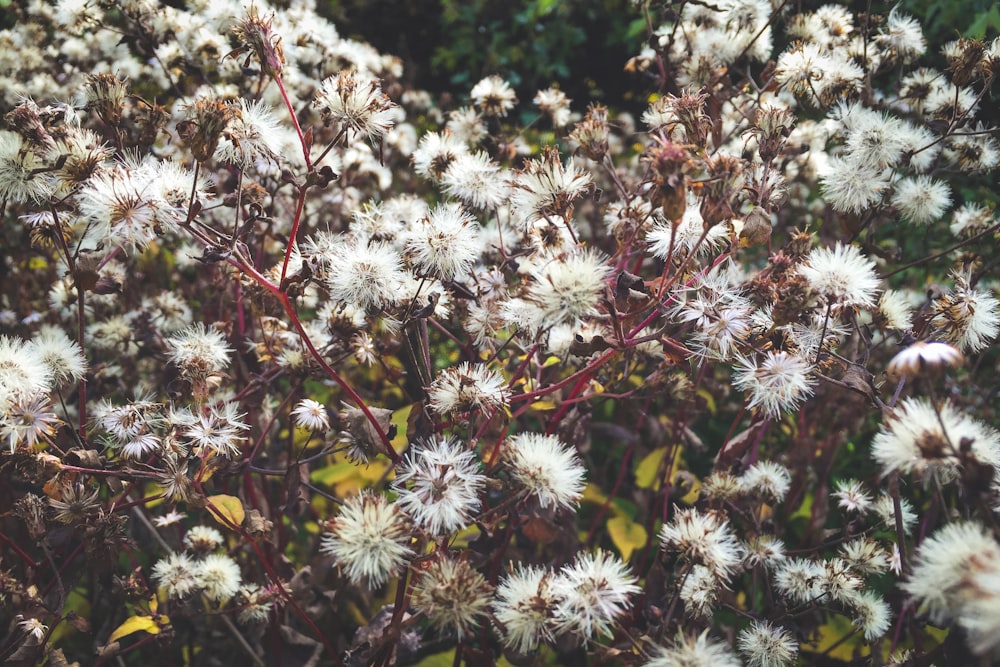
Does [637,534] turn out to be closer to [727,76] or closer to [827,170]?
[827,170]

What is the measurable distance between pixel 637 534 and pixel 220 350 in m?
1.24

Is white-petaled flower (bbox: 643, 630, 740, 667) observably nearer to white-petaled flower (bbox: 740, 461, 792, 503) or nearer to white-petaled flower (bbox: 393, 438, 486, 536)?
white-petaled flower (bbox: 393, 438, 486, 536)

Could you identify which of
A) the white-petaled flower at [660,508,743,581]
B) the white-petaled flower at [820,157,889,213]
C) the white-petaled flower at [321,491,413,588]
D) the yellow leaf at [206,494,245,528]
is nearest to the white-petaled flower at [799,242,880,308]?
the white-petaled flower at [820,157,889,213]

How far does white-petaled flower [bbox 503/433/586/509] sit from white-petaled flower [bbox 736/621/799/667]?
459mm

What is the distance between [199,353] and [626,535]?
1.24 m

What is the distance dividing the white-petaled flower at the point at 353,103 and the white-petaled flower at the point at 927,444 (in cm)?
101

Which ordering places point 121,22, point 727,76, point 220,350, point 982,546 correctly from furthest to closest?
1. point 121,22
2. point 727,76
3. point 220,350
4. point 982,546

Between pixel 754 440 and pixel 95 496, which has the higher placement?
pixel 754 440

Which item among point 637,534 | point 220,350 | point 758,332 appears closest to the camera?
point 758,332

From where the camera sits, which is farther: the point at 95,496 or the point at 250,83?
the point at 250,83

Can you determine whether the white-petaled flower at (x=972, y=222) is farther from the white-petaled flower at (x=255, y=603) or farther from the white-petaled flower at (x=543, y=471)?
the white-petaled flower at (x=255, y=603)

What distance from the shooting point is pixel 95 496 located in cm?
127

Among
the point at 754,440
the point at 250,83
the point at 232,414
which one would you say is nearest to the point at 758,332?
the point at 754,440

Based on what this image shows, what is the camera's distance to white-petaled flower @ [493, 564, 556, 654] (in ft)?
3.43
